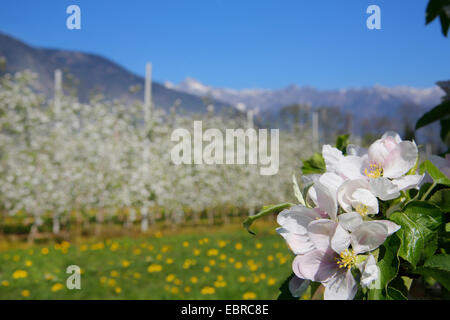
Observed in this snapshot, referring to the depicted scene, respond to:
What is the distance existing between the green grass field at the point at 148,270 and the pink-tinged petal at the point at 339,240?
9.01 feet

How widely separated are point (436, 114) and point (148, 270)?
415cm

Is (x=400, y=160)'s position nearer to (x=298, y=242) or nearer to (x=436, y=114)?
(x=298, y=242)

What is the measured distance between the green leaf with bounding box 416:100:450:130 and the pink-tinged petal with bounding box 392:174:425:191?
356mm

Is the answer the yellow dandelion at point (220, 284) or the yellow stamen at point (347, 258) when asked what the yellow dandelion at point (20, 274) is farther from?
the yellow stamen at point (347, 258)

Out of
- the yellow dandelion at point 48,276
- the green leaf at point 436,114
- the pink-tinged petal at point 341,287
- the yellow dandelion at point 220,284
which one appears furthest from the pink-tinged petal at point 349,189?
the yellow dandelion at point 48,276

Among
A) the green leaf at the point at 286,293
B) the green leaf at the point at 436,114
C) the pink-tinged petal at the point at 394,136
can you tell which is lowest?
the green leaf at the point at 286,293

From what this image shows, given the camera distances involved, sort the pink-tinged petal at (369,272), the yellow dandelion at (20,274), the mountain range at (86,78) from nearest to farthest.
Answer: the pink-tinged petal at (369,272), the yellow dandelion at (20,274), the mountain range at (86,78)

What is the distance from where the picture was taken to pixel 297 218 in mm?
659

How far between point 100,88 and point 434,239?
24.7 ft

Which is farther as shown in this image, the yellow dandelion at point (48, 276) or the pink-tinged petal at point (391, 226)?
the yellow dandelion at point (48, 276)

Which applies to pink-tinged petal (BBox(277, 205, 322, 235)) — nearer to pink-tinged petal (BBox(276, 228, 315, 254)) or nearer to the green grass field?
pink-tinged petal (BBox(276, 228, 315, 254))

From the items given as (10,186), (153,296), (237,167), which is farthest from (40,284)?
(237,167)

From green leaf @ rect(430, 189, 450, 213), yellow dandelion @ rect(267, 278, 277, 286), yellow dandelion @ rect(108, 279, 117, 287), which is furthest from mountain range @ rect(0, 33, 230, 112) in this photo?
green leaf @ rect(430, 189, 450, 213)

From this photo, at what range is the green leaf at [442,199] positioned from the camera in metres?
0.64
